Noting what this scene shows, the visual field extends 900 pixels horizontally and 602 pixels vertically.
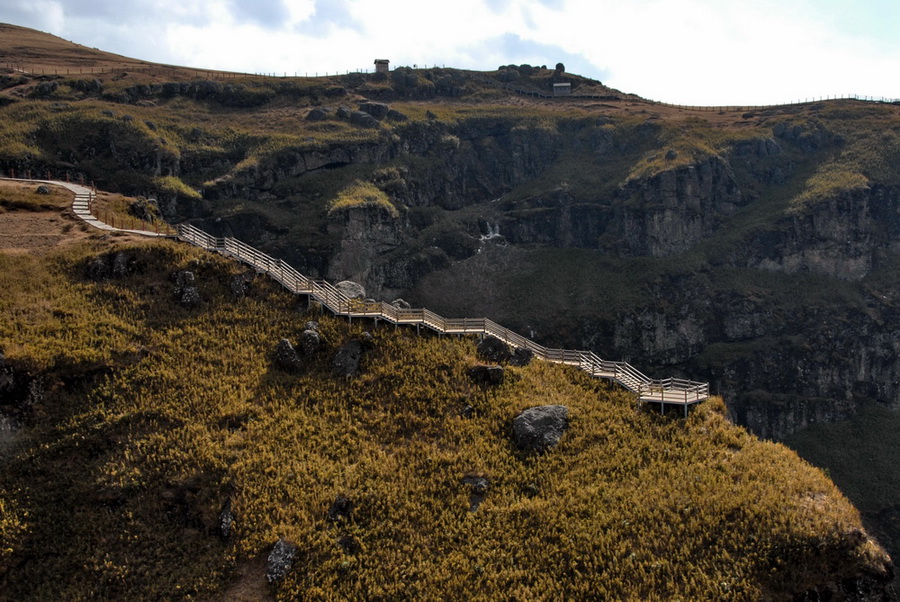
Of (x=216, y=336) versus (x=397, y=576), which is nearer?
(x=397, y=576)

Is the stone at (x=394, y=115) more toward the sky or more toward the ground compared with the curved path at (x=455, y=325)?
more toward the sky

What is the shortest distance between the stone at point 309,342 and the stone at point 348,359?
128cm

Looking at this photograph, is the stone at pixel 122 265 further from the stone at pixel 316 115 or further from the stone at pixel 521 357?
the stone at pixel 316 115

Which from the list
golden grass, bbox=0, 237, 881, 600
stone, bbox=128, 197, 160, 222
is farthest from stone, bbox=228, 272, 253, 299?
stone, bbox=128, 197, 160, 222

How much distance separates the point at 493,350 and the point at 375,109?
100 meters

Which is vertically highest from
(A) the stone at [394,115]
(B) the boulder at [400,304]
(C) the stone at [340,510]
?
(A) the stone at [394,115]

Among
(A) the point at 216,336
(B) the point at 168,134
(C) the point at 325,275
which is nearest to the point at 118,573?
(A) the point at 216,336

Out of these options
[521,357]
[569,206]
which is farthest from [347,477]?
[569,206]

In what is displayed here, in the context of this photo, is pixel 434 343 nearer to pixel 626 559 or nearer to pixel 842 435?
pixel 626 559

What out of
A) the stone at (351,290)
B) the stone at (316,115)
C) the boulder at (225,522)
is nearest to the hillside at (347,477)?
the boulder at (225,522)

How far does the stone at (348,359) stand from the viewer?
3616 centimetres

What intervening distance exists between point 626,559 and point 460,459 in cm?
889

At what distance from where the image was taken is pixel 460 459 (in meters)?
31.5

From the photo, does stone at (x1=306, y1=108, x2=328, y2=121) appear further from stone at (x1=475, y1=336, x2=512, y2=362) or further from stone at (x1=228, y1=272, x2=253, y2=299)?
stone at (x1=475, y1=336, x2=512, y2=362)
